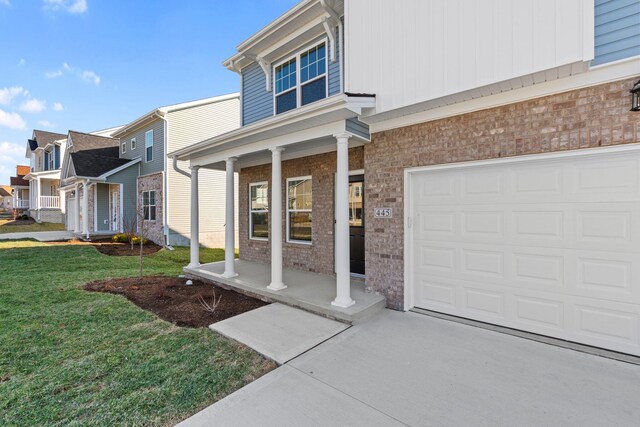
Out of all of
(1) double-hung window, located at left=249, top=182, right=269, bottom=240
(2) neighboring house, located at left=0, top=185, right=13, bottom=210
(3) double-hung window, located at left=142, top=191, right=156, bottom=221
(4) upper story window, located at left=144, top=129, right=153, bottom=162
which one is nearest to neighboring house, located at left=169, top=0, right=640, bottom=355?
(1) double-hung window, located at left=249, top=182, right=269, bottom=240

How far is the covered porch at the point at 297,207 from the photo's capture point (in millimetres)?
4648

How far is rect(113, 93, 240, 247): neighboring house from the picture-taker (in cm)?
1369

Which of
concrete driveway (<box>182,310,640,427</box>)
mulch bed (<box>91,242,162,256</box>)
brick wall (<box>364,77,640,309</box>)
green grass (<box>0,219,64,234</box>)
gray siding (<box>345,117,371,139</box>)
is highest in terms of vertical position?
gray siding (<box>345,117,371,139</box>)

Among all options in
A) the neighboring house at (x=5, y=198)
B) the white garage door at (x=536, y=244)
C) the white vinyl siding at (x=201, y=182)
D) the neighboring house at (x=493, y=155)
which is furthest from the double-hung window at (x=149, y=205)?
the neighboring house at (x=5, y=198)

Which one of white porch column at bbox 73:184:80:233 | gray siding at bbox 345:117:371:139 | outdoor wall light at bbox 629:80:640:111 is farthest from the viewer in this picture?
white porch column at bbox 73:184:80:233

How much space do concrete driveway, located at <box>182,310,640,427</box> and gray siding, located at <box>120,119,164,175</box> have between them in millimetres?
13562

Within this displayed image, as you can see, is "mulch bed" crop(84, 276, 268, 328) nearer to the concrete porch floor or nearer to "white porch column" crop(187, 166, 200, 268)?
the concrete porch floor

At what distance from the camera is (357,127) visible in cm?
489

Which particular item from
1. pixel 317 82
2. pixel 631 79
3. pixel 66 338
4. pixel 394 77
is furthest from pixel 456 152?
pixel 66 338

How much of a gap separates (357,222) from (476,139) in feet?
10.0

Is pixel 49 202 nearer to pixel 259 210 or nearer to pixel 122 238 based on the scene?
pixel 122 238

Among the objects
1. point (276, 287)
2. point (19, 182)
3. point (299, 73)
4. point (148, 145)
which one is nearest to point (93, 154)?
point (148, 145)

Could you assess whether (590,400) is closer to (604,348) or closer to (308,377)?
(604,348)

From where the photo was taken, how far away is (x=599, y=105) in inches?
131
